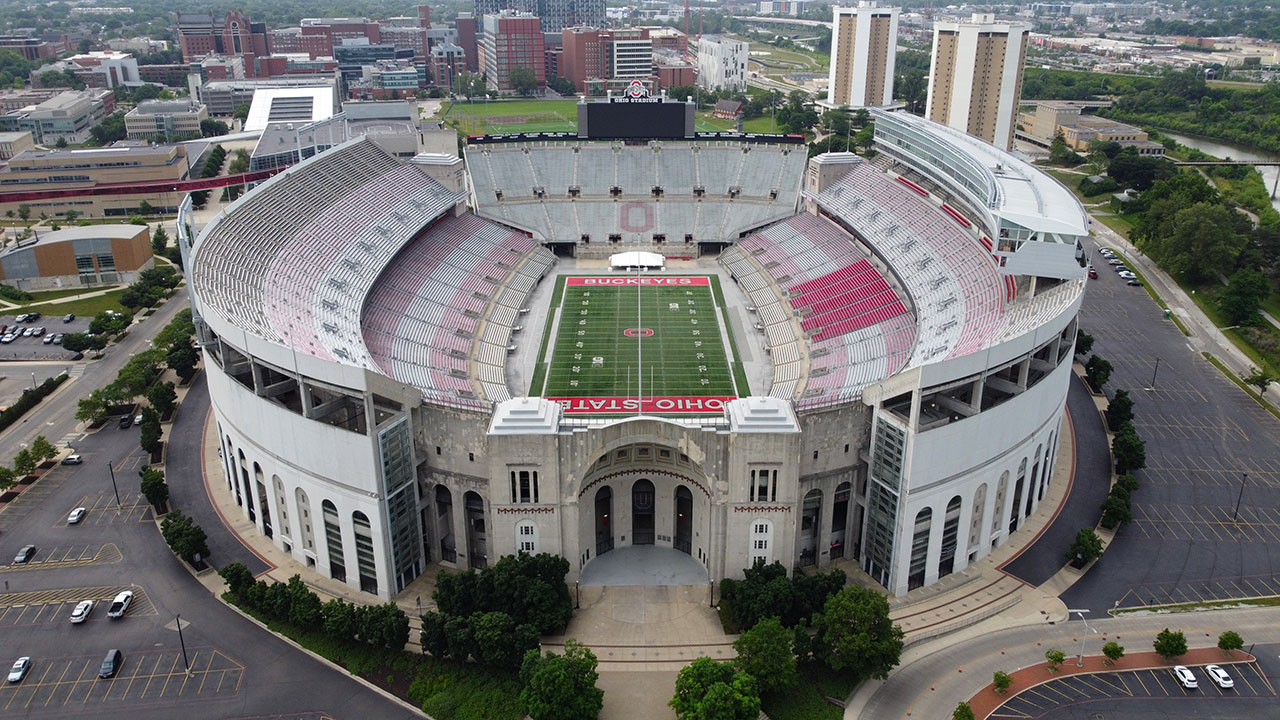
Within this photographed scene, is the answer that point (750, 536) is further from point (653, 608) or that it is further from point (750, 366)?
point (750, 366)

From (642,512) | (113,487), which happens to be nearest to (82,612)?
(113,487)

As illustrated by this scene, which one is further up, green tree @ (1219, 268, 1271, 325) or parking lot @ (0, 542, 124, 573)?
green tree @ (1219, 268, 1271, 325)

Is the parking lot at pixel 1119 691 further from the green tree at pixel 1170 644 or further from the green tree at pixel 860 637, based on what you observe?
the green tree at pixel 860 637

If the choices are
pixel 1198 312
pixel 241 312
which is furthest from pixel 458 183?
pixel 1198 312

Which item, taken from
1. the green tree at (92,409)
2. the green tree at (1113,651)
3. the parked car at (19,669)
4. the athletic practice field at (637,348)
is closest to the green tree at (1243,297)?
the athletic practice field at (637,348)

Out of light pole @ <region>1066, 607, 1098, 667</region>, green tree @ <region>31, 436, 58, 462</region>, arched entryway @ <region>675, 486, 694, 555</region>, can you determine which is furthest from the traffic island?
green tree @ <region>31, 436, 58, 462</region>

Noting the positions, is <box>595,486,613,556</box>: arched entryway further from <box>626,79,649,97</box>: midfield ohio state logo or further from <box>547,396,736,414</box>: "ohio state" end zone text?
<box>626,79,649,97</box>: midfield ohio state logo

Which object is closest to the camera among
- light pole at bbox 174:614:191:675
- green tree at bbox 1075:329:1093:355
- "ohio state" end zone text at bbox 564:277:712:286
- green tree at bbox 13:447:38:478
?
light pole at bbox 174:614:191:675
